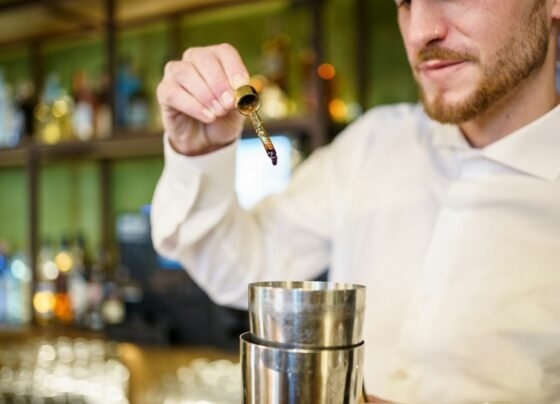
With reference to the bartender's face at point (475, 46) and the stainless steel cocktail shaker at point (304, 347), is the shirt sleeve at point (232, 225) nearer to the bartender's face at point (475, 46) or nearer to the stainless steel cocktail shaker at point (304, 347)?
the bartender's face at point (475, 46)

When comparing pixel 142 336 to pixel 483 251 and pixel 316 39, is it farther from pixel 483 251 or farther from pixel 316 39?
pixel 483 251

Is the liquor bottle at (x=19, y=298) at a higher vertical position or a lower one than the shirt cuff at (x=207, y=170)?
lower

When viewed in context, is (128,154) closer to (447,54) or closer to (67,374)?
(67,374)

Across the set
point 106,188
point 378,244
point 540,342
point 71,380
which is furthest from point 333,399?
point 106,188

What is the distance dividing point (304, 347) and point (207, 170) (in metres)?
0.60

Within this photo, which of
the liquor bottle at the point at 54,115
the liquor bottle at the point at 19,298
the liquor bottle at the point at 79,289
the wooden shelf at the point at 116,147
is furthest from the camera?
the liquor bottle at the point at 54,115

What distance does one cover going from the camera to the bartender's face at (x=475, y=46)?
37.5 inches

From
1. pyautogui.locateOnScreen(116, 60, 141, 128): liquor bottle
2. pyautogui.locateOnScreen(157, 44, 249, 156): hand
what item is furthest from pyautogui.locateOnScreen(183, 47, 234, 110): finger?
pyautogui.locateOnScreen(116, 60, 141, 128): liquor bottle

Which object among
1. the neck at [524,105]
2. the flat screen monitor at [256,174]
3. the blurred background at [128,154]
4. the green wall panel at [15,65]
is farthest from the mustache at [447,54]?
the green wall panel at [15,65]

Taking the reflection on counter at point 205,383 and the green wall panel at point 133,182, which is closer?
the reflection on counter at point 205,383

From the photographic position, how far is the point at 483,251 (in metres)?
1.04

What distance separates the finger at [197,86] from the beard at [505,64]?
0.36 metres

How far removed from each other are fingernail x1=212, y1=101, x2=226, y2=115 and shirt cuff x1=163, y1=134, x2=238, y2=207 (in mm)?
206

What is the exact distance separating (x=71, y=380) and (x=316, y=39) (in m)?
1.58
